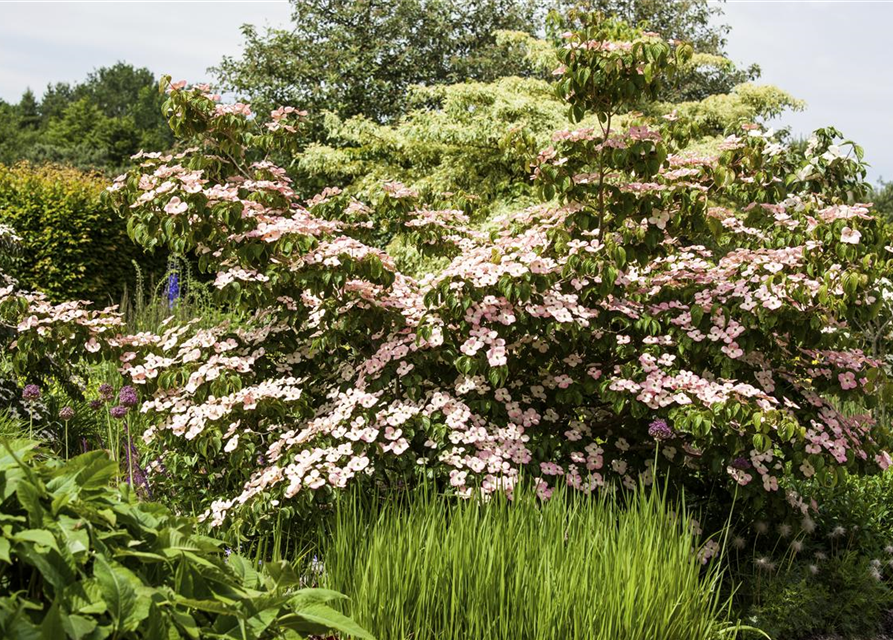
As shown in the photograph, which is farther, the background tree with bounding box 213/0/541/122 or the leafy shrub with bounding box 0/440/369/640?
the background tree with bounding box 213/0/541/122

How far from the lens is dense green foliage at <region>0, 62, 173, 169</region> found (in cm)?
3139

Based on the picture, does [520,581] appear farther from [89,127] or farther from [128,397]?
[89,127]

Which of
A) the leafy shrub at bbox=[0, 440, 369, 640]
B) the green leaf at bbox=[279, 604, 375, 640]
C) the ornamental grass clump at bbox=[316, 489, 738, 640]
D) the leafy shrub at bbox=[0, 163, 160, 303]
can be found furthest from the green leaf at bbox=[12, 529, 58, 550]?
the leafy shrub at bbox=[0, 163, 160, 303]

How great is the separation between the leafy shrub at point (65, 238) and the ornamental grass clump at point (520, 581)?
9115mm

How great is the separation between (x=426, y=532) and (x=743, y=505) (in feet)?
6.78

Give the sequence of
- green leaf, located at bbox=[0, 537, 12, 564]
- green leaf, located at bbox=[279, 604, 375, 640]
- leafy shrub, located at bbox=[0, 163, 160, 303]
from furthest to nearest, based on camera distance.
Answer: leafy shrub, located at bbox=[0, 163, 160, 303] → green leaf, located at bbox=[279, 604, 375, 640] → green leaf, located at bbox=[0, 537, 12, 564]

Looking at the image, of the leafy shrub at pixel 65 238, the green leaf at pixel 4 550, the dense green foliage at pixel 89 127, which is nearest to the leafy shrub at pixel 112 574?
the green leaf at pixel 4 550

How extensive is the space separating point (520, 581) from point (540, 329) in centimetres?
152

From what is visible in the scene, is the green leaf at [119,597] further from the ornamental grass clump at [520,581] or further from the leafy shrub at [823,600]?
the leafy shrub at [823,600]

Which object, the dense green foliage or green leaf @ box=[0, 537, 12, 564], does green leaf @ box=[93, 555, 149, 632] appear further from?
the dense green foliage

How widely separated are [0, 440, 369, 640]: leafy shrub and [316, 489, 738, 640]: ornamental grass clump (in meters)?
0.99

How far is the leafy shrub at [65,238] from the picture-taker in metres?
11.0

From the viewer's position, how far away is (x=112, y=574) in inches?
48.6

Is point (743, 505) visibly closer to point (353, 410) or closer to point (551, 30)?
point (353, 410)
